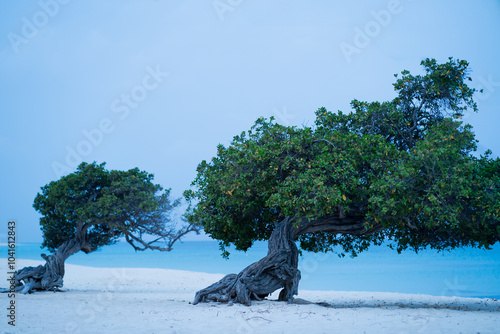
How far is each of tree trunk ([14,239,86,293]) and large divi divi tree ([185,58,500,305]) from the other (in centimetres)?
723

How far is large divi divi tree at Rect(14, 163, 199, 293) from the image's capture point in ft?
59.4

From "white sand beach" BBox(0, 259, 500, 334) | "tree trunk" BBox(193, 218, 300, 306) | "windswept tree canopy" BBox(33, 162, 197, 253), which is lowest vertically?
"white sand beach" BBox(0, 259, 500, 334)

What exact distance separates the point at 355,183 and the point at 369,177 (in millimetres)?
664

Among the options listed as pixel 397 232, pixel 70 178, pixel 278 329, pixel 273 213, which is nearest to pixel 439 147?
pixel 397 232

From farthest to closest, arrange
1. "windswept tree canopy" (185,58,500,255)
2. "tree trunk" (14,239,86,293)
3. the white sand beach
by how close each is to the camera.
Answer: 1. "tree trunk" (14,239,86,293)
2. "windswept tree canopy" (185,58,500,255)
3. the white sand beach

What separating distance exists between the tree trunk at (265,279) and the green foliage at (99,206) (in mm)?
6171

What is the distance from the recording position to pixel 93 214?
18.2m

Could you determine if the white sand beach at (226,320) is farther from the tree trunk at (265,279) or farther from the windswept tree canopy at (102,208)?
the windswept tree canopy at (102,208)

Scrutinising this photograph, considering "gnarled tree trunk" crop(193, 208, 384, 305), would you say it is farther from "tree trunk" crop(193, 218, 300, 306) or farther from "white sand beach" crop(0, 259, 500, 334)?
"white sand beach" crop(0, 259, 500, 334)

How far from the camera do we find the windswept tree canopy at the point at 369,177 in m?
11.8

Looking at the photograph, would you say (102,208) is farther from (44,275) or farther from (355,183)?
(355,183)

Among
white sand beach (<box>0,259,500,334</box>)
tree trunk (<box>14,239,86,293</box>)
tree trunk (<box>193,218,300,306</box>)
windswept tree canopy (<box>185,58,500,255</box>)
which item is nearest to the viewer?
white sand beach (<box>0,259,500,334</box>)

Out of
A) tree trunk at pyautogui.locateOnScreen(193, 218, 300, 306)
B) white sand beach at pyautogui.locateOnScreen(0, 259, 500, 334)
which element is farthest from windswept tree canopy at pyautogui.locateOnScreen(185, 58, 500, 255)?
white sand beach at pyautogui.locateOnScreen(0, 259, 500, 334)

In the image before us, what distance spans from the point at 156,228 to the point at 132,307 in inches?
294
